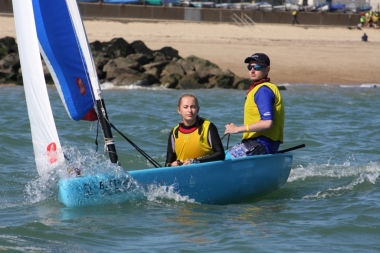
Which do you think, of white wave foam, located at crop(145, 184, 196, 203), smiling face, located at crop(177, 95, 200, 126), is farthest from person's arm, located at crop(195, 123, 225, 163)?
white wave foam, located at crop(145, 184, 196, 203)

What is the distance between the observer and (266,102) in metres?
5.74

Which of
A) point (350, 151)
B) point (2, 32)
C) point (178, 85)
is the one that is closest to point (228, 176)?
point (350, 151)

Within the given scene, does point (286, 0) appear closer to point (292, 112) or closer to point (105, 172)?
point (292, 112)

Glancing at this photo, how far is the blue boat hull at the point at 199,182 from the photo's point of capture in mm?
5328

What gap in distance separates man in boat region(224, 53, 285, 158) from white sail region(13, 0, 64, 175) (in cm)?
127

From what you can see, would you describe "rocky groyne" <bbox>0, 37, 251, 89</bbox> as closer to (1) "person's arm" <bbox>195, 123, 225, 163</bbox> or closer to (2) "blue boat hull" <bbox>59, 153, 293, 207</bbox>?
(2) "blue boat hull" <bbox>59, 153, 293, 207</bbox>

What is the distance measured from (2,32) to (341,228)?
19.4 metres

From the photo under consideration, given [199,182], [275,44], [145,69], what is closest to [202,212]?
[199,182]

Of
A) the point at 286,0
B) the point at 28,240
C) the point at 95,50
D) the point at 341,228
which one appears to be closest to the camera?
the point at 28,240

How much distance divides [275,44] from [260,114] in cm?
1948

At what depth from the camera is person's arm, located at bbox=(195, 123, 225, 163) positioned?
5578 millimetres

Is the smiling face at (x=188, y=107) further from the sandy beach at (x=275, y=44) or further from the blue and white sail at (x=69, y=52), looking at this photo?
the sandy beach at (x=275, y=44)

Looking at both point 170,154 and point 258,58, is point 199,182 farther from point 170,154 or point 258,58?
point 258,58

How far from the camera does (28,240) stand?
15.8 ft
